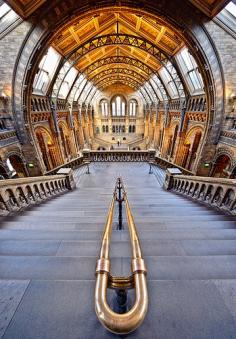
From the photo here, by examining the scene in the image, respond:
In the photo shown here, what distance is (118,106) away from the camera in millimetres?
40344

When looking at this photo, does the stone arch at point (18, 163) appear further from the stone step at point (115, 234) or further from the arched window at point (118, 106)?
the arched window at point (118, 106)

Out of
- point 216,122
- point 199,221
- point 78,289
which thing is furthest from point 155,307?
point 216,122

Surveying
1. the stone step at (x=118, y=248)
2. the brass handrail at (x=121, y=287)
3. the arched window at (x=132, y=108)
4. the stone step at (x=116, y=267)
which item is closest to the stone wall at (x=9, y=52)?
the stone step at (x=118, y=248)

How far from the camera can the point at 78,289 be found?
64.7 inches

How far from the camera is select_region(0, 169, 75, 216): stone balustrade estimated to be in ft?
14.5

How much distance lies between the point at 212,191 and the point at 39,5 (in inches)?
464

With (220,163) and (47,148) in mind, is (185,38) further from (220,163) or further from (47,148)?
(47,148)

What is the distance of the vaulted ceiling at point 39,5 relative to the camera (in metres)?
8.94

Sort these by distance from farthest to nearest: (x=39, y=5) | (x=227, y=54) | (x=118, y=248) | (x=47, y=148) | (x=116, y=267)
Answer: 1. (x=47, y=148)
2. (x=227, y=54)
3. (x=39, y=5)
4. (x=118, y=248)
5. (x=116, y=267)

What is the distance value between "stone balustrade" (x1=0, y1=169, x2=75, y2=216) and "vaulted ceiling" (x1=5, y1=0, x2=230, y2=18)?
827cm

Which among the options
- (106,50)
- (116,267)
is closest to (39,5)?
(106,50)

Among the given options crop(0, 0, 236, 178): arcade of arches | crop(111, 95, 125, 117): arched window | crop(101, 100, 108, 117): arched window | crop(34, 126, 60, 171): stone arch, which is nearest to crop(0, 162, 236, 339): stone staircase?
crop(0, 0, 236, 178): arcade of arches

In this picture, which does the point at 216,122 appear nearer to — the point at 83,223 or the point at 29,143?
the point at 83,223

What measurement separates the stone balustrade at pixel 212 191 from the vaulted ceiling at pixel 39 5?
8.54 metres
